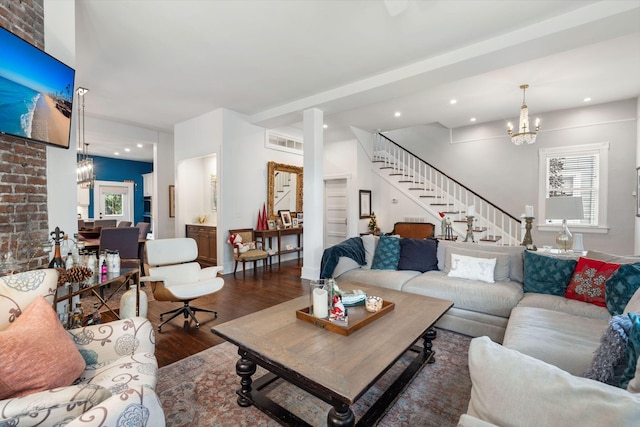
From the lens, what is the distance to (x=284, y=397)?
76.5 inches

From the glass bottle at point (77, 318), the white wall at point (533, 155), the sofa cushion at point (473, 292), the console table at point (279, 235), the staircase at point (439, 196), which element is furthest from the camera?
the staircase at point (439, 196)

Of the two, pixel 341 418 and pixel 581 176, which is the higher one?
pixel 581 176

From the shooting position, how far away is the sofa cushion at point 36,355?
1103 millimetres

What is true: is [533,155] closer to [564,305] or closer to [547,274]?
[547,274]

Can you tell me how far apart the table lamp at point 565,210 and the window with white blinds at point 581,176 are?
2.69 meters

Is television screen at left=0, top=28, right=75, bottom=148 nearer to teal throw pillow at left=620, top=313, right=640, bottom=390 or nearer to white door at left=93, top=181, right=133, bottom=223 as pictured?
teal throw pillow at left=620, top=313, right=640, bottom=390

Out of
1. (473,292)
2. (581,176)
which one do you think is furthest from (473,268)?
(581,176)

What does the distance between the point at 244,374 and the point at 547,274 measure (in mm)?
2805

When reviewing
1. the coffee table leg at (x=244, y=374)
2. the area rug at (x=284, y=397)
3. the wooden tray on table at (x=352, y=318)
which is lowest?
the area rug at (x=284, y=397)

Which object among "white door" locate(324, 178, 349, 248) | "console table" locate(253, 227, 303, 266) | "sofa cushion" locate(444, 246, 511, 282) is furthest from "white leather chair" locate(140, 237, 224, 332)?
"white door" locate(324, 178, 349, 248)

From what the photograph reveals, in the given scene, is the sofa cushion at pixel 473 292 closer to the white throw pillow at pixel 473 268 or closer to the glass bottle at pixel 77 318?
the white throw pillow at pixel 473 268

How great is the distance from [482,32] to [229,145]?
168 inches

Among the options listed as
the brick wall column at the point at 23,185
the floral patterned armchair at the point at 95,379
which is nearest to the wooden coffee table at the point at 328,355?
the floral patterned armchair at the point at 95,379

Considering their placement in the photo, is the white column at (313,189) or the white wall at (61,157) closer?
the white wall at (61,157)
